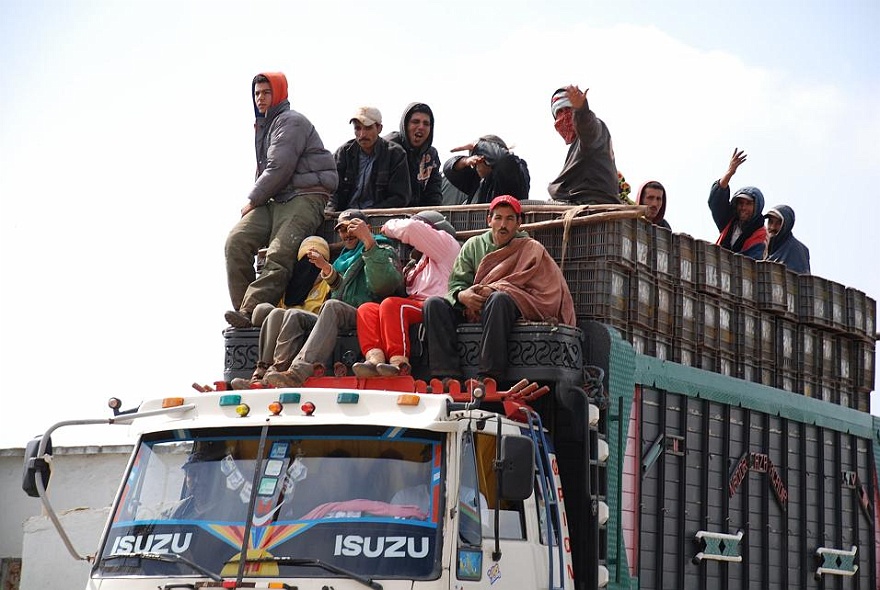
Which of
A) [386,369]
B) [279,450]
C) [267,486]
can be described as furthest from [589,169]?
[267,486]

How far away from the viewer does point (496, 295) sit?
310 inches

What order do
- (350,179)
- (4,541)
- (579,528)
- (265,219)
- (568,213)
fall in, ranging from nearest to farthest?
(579,528) → (568,213) → (265,219) → (350,179) → (4,541)

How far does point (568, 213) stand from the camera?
870 centimetres

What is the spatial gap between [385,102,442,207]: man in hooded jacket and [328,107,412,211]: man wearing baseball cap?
46 cm

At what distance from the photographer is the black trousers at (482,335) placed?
777cm

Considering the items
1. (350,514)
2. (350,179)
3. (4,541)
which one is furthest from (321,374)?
(4,541)

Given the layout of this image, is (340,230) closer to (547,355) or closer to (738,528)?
(547,355)

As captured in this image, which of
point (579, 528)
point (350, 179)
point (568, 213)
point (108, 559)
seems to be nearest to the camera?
point (108, 559)

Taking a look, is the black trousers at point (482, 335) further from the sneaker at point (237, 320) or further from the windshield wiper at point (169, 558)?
the windshield wiper at point (169, 558)

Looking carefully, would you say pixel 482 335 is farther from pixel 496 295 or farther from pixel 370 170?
pixel 370 170

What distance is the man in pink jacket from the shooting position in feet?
26.1

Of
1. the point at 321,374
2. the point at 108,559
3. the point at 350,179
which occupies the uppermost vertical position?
the point at 350,179

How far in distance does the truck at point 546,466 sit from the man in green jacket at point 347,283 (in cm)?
18

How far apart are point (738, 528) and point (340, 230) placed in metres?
3.45
